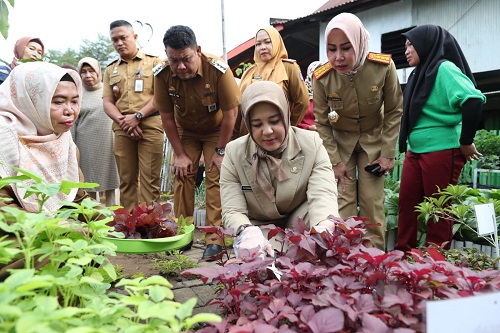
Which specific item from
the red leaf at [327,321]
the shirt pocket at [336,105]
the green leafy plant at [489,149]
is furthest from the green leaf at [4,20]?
the green leafy plant at [489,149]

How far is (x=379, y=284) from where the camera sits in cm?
118

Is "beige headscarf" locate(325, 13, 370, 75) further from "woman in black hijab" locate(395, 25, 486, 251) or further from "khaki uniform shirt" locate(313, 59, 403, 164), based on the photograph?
"woman in black hijab" locate(395, 25, 486, 251)

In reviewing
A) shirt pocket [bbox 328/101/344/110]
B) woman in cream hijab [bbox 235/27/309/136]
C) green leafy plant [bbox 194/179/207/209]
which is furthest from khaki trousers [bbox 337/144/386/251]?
green leafy plant [bbox 194/179/207/209]

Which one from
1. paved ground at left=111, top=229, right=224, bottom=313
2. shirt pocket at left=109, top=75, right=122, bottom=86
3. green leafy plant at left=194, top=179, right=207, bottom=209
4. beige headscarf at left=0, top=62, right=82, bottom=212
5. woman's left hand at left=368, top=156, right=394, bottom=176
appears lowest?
green leafy plant at left=194, top=179, right=207, bottom=209

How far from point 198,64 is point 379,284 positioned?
2.71 m

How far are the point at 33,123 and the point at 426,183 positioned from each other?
2455 mm

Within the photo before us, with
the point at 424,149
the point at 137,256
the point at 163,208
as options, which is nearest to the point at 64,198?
the point at 163,208

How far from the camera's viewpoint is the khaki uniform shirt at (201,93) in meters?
3.58

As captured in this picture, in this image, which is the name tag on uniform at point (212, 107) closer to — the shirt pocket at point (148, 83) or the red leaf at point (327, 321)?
the shirt pocket at point (148, 83)

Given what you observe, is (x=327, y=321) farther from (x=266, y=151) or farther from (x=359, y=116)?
(x=359, y=116)

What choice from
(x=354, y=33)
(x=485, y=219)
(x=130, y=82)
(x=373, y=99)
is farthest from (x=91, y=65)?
(x=485, y=219)

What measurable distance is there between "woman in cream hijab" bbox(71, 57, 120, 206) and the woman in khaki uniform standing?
2334 mm

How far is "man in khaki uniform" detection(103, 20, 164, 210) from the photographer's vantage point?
13.4 ft

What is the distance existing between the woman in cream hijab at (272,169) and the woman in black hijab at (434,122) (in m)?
0.98
